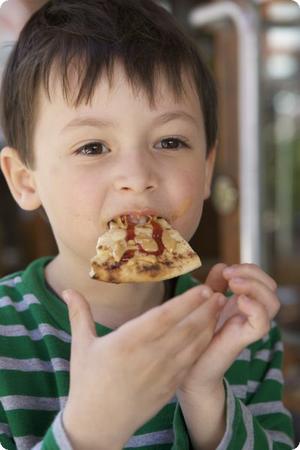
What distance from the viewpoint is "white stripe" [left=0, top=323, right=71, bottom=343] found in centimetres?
104

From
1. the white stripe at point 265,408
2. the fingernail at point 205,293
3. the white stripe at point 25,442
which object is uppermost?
the fingernail at point 205,293

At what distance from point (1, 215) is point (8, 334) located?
4.02 m

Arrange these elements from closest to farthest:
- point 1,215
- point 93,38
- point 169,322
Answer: point 169,322 → point 93,38 → point 1,215

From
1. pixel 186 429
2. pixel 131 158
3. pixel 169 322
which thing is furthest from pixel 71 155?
pixel 186 429

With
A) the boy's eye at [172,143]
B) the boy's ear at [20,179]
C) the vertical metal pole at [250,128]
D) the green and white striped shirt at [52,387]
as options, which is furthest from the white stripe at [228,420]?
the vertical metal pole at [250,128]

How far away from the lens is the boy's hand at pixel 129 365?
0.74 metres

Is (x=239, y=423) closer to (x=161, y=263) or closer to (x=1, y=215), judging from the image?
(x=161, y=263)

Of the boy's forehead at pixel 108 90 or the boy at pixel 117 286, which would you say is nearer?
the boy at pixel 117 286

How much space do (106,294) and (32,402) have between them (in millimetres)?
251

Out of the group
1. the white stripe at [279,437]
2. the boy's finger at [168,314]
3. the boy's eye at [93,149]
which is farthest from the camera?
the white stripe at [279,437]

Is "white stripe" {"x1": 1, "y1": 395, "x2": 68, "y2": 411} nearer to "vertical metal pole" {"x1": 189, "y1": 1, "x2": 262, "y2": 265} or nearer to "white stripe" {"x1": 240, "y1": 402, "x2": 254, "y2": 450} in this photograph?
"white stripe" {"x1": 240, "y1": 402, "x2": 254, "y2": 450}

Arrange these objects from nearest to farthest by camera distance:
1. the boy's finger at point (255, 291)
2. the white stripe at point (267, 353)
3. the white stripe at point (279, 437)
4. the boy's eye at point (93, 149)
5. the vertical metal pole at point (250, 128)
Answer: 1. the boy's finger at point (255, 291)
2. the boy's eye at point (93, 149)
3. the white stripe at point (279, 437)
4. the white stripe at point (267, 353)
5. the vertical metal pole at point (250, 128)

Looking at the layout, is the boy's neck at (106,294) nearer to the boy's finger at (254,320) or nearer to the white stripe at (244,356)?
the white stripe at (244,356)

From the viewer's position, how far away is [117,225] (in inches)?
37.2
